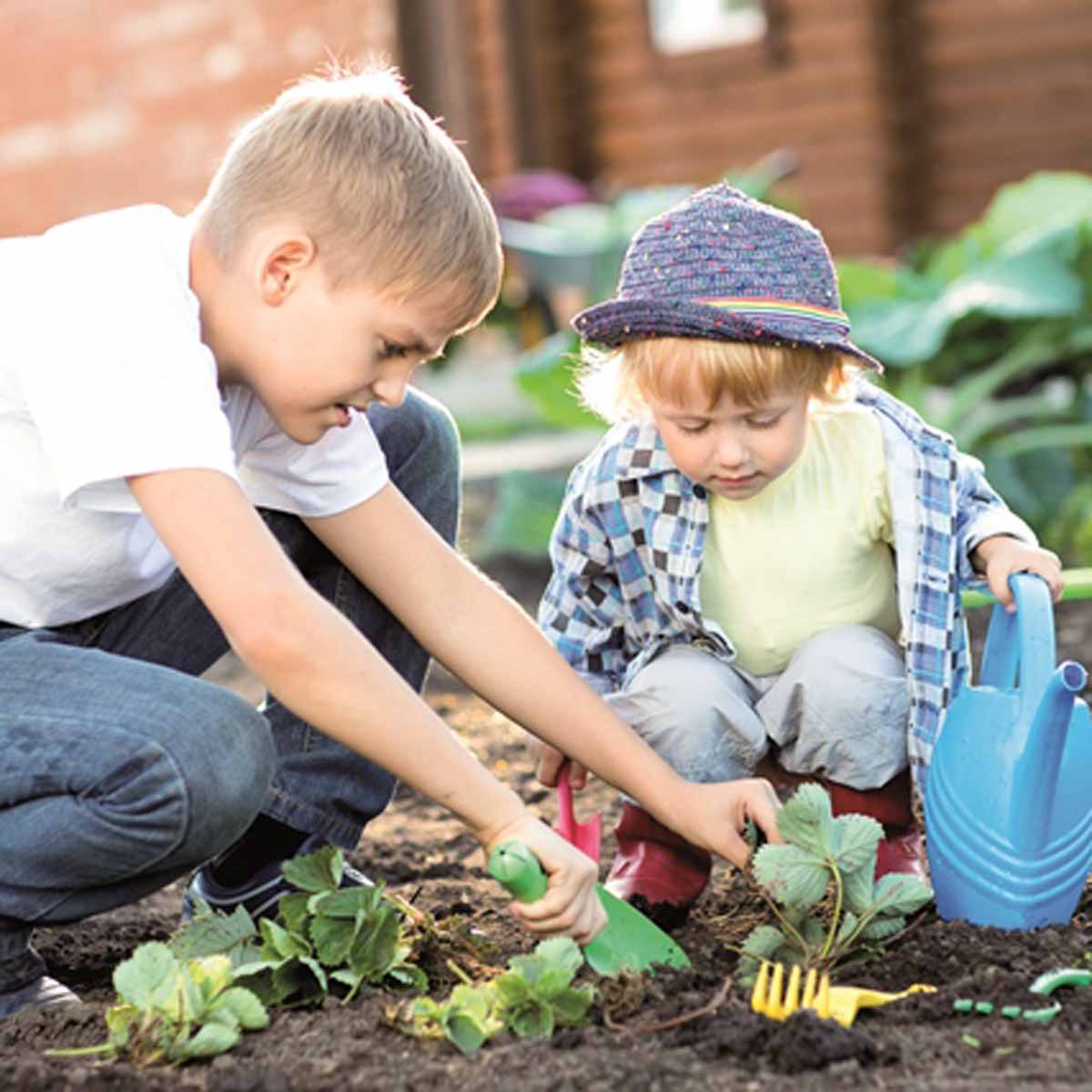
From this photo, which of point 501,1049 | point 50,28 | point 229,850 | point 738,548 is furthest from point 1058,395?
point 50,28

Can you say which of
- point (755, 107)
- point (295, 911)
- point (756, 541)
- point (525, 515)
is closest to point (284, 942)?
point (295, 911)

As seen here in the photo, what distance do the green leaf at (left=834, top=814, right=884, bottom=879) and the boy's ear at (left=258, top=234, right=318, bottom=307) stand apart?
2.38 ft

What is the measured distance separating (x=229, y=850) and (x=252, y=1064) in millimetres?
518

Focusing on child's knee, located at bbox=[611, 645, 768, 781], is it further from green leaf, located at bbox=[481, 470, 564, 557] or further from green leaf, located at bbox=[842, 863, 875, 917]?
green leaf, located at bbox=[481, 470, 564, 557]

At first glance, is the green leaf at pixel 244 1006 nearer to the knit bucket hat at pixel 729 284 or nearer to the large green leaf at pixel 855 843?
the large green leaf at pixel 855 843


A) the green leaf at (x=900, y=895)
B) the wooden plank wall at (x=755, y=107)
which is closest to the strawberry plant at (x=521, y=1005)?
the green leaf at (x=900, y=895)

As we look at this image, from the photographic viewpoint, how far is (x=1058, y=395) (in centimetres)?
503

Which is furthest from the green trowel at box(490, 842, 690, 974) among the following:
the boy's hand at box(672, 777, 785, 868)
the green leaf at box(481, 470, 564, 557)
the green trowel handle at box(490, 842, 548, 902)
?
the green leaf at box(481, 470, 564, 557)

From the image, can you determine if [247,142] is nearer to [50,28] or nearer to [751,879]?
[751,879]

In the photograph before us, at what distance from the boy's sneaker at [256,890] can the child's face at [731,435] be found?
22.6 inches

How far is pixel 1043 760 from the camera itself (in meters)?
1.75

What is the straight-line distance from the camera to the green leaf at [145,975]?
1.58 metres

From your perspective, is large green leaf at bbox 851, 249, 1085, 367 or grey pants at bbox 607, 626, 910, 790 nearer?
grey pants at bbox 607, 626, 910, 790

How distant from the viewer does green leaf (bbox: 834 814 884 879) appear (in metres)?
1.76
